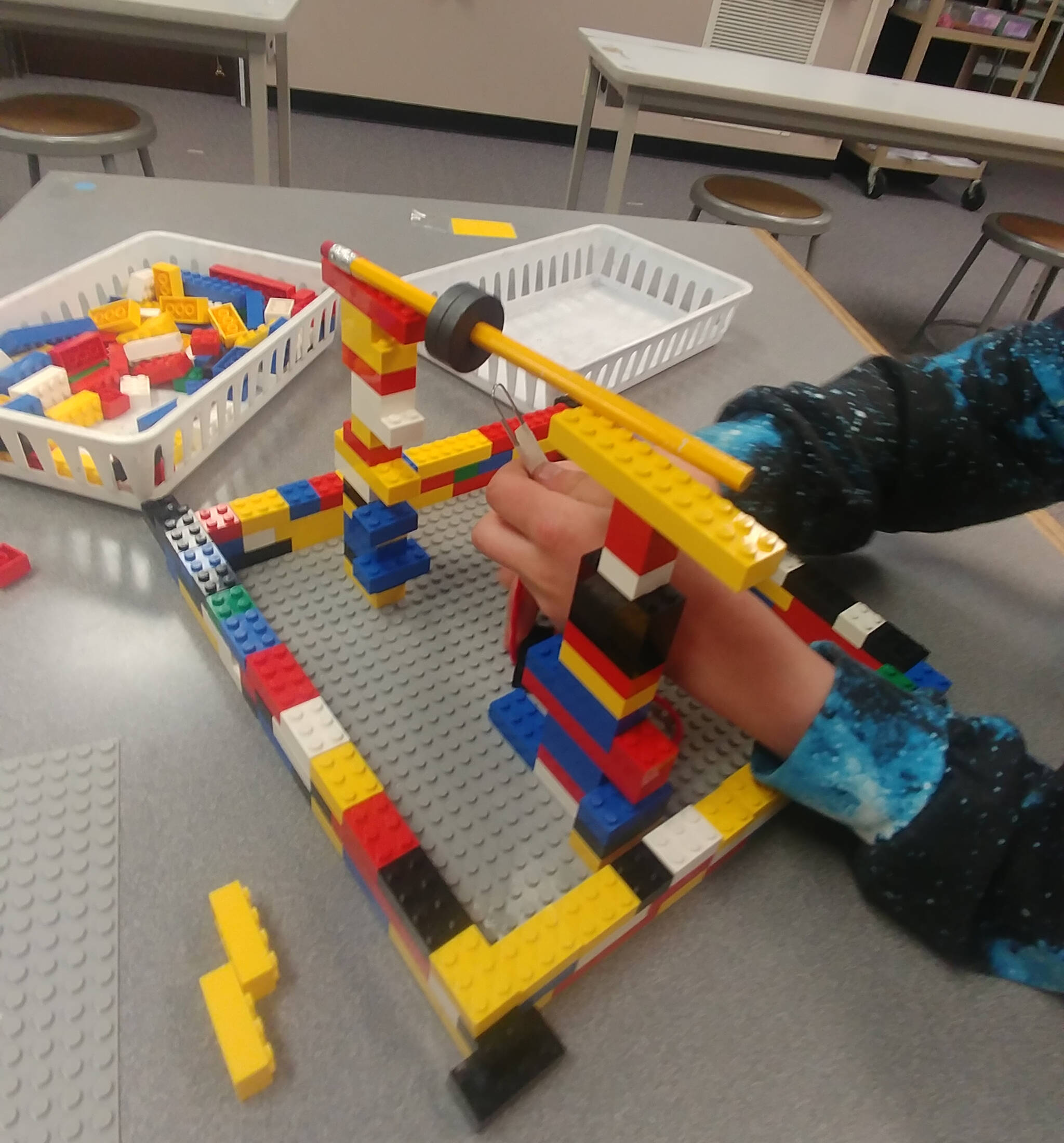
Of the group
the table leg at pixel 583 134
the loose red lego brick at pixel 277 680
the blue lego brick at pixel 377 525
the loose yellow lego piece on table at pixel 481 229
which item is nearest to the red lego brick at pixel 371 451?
the blue lego brick at pixel 377 525

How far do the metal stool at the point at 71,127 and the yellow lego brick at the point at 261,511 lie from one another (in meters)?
1.25

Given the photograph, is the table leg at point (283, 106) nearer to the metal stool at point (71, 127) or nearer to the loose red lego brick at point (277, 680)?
the metal stool at point (71, 127)

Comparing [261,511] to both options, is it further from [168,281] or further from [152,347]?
[168,281]

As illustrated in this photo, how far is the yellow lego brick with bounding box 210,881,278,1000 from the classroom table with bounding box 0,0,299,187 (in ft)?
5.32

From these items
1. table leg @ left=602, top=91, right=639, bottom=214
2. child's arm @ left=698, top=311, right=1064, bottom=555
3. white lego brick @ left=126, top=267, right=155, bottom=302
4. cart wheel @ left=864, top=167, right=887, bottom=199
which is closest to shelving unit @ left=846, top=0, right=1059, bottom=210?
cart wheel @ left=864, top=167, right=887, bottom=199

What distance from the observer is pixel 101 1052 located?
1.14 ft

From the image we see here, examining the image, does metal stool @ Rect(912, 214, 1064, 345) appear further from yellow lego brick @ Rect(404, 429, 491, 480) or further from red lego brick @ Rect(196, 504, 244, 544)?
red lego brick @ Rect(196, 504, 244, 544)

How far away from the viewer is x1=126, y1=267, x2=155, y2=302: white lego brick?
818mm

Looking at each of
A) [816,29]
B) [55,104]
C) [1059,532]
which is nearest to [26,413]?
[1059,532]

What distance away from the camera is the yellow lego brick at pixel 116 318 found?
0.76 m

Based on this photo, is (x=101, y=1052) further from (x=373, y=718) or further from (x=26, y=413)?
(x=26, y=413)

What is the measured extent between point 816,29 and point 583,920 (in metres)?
3.47

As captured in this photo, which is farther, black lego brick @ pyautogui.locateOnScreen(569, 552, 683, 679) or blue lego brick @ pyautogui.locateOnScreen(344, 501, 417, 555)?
blue lego brick @ pyautogui.locateOnScreen(344, 501, 417, 555)

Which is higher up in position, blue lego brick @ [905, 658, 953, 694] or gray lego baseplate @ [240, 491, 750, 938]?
blue lego brick @ [905, 658, 953, 694]
